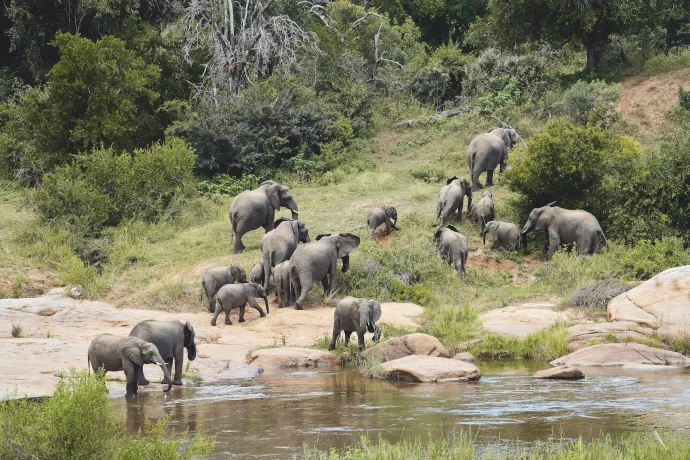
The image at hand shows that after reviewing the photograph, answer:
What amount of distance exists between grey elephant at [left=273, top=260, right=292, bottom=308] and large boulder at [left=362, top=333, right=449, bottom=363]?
4.40 metres

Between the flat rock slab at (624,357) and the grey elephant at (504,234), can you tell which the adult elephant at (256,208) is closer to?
the grey elephant at (504,234)

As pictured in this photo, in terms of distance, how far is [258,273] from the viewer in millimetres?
20250

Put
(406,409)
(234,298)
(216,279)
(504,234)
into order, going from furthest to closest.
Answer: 1. (504,234)
2. (216,279)
3. (234,298)
4. (406,409)

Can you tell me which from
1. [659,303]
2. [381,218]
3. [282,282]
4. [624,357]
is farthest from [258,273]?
[624,357]

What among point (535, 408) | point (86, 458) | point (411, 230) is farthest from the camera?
point (411, 230)

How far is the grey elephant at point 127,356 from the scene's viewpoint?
496 inches

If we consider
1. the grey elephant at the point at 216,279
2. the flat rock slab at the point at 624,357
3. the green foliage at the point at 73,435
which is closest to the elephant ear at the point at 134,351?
the green foliage at the point at 73,435

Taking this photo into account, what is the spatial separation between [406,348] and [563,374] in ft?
8.55

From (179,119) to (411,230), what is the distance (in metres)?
13.0

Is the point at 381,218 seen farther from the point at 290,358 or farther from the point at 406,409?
the point at 406,409

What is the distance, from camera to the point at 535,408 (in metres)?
11.7

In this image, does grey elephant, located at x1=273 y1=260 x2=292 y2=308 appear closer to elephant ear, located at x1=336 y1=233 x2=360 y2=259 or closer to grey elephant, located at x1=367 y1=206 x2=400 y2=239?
elephant ear, located at x1=336 y1=233 x2=360 y2=259

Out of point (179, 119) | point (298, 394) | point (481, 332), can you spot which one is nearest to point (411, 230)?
point (481, 332)

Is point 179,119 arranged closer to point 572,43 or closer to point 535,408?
point 572,43
